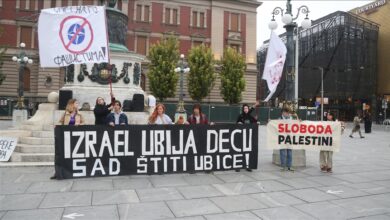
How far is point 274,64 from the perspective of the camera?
387 inches

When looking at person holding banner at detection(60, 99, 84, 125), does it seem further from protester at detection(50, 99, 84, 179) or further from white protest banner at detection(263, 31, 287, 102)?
white protest banner at detection(263, 31, 287, 102)

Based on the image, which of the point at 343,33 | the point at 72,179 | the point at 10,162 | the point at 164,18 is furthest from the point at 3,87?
the point at 343,33

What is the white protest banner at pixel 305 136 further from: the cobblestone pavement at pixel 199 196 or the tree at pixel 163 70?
the tree at pixel 163 70

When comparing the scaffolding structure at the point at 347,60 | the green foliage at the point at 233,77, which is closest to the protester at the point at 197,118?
the green foliage at the point at 233,77

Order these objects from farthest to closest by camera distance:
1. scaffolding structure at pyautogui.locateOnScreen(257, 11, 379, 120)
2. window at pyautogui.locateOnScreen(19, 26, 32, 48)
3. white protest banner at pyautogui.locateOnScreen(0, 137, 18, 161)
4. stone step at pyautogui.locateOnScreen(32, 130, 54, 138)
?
1. scaffolding structure at pyautogui.locateOnScreen(257, 11, 379, 120)
2. window at pyautogui.locateOnScreen(19, 26, 32, 48)
3. stone step at pyautogui.locateOnScreen(32, 130, 54, 138)
4. white protest banner at pyautogui.locateOnScreen(0, 137, 18, 161)

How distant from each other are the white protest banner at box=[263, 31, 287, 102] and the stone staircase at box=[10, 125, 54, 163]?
6.58 metres

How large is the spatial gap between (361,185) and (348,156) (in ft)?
18.3

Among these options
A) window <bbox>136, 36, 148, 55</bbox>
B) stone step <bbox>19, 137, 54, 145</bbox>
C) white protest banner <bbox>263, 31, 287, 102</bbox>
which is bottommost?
stone step <bbox>19, 137, 54, 145</bbox>

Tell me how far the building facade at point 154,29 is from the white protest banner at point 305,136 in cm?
3467

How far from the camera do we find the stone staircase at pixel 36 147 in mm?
9875

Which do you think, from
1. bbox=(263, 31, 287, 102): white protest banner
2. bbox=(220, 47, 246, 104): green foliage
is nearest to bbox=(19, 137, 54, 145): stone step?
bbox=(263, 31, 287, 102): white protest banner

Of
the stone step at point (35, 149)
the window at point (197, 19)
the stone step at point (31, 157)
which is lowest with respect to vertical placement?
the stone step at point (31, 157)

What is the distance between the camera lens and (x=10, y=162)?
9594mm

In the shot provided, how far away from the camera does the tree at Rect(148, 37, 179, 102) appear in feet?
136
